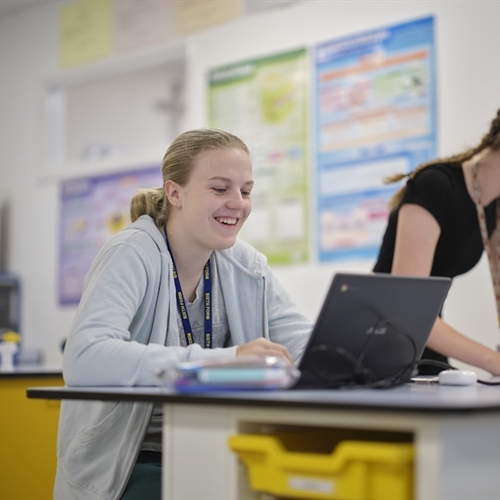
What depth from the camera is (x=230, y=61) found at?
4.09 meters

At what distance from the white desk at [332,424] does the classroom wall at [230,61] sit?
199 centimetres

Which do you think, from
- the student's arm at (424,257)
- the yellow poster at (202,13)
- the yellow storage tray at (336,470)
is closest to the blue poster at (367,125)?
the yellow poster at (202,13)

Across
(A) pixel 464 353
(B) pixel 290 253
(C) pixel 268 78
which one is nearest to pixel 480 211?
(A) pixel 464 353

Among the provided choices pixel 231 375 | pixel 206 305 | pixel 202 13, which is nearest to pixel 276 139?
pixel 202 13

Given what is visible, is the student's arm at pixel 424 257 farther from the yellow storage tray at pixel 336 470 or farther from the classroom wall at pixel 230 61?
the classroom wall at pixel 230 61

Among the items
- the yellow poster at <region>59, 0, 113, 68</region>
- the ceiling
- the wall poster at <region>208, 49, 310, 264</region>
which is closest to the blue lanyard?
the wall poster at <region>208, 49, 310, 264</region>

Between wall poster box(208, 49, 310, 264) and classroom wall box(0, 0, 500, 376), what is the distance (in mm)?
95

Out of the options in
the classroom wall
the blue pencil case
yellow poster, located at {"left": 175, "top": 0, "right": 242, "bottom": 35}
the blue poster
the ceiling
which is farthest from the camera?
the ceiling

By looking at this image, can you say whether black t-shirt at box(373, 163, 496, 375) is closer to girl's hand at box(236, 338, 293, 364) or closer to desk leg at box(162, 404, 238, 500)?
girl's hand at box(236, 338, 293, 364)

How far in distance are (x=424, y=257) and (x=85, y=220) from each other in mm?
3179

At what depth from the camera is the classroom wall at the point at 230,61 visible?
3180 mm

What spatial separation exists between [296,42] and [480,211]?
196 cm

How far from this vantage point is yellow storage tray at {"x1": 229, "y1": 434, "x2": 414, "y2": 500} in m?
1.08

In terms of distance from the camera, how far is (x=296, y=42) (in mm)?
3842
